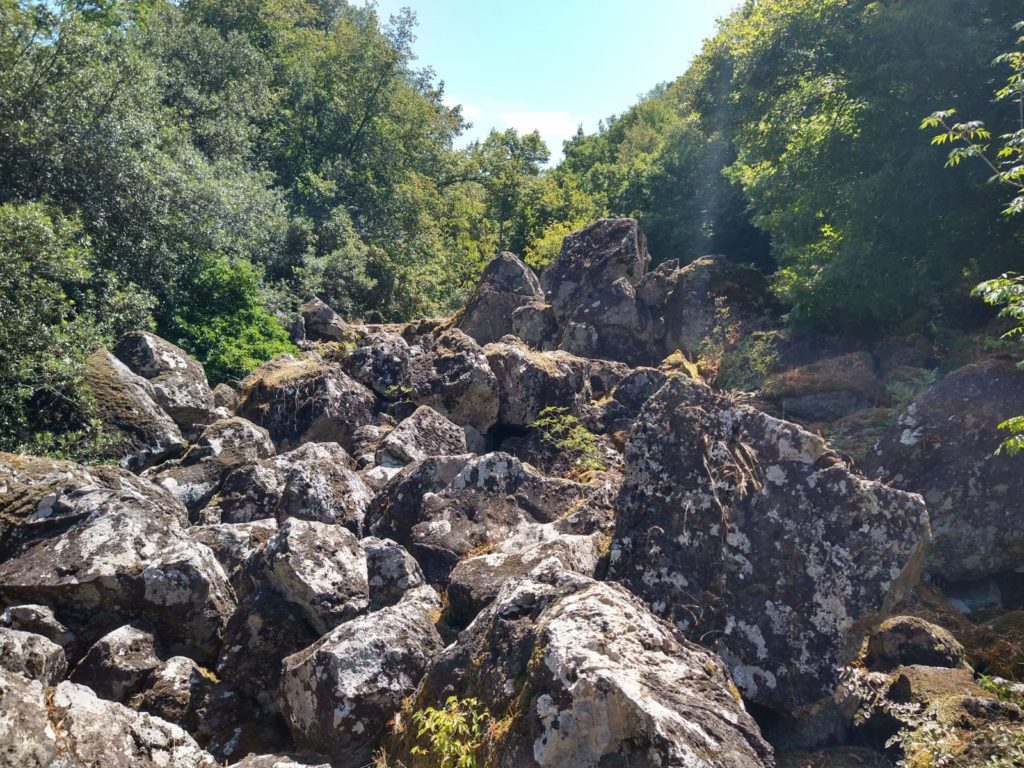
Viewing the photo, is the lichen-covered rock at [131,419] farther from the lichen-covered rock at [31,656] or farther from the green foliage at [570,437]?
the lichen-covered rock at [31,656]

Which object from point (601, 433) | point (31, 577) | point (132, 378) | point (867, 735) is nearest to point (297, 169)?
point (132, 378)

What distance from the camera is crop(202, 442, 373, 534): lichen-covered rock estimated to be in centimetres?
782

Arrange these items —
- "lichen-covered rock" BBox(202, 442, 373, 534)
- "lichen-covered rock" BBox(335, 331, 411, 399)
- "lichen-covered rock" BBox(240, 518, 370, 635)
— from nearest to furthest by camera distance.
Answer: "lichen-covered rock" BBox(240, 518, 370, 635) → "lichen-covered rock" BBox(202, 442, 373, 534) → "lichen-covered rock" BBox(335, 331, 411, 399)

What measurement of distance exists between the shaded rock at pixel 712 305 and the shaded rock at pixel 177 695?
1109 cm

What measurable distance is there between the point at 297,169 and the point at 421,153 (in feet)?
18.5

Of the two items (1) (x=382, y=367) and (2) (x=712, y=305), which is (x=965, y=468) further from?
(1) (x=382, y=367)

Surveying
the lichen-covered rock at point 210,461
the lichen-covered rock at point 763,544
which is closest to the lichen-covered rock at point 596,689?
the lichen-covered rock at point 763,544

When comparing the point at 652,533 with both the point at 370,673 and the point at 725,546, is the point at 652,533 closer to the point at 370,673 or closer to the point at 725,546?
the point at 725,546

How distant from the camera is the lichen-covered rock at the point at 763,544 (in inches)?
213

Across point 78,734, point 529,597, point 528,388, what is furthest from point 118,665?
point 528,388

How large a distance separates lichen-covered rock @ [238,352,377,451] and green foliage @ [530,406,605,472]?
264 centimetres

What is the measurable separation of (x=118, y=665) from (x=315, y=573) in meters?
1.38

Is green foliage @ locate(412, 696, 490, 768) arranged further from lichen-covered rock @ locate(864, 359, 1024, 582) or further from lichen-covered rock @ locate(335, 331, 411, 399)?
lichen-covered rock @ locate(335, 331, 411, 399)

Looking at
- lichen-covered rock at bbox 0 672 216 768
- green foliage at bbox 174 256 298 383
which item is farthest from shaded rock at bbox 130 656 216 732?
green foliage at bbox 174 256 298 383
